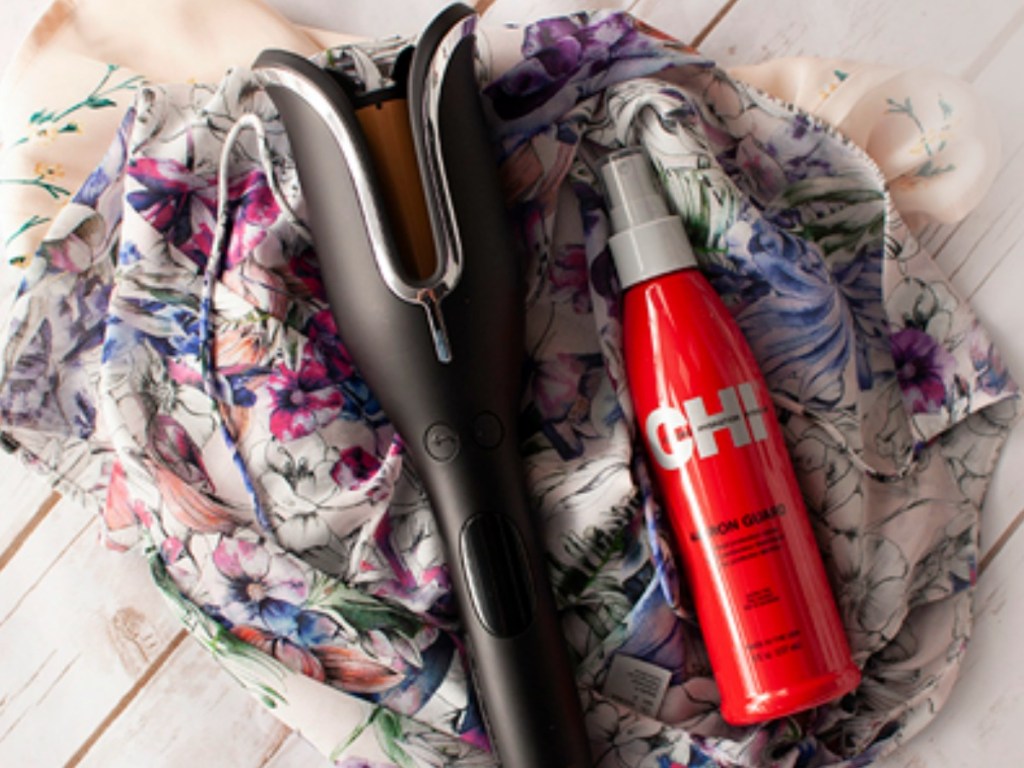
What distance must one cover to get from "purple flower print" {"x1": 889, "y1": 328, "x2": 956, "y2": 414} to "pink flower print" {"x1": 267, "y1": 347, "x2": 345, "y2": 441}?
30cm

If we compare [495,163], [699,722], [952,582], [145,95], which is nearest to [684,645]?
[699,722]

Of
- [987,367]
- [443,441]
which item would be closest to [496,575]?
[443,441]

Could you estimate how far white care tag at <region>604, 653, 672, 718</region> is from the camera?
52 cm

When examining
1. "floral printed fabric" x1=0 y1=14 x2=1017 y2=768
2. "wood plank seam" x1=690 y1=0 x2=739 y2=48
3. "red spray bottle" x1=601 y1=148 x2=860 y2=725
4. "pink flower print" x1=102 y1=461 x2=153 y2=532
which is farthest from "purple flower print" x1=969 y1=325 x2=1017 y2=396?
"pink flower print" x1=102 y1=461 x2=153 y2=532

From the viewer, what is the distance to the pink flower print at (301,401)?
52 centimetres

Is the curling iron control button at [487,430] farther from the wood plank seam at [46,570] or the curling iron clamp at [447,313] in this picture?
the wood plank seam at [46,570]

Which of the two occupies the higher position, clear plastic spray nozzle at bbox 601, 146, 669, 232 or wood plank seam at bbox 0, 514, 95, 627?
clear plastic spray nozzle at bbox 601, 146, 669, 232

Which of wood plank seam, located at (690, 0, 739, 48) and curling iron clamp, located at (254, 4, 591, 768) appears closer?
curling iron clamp, located at (254, 4, 591, 768)

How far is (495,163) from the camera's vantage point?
519 millimetres

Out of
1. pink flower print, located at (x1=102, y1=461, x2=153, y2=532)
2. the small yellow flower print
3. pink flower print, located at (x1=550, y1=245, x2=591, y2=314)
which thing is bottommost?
pink flower print, located at (x1=102, y1=461, x2=153, y2=532)

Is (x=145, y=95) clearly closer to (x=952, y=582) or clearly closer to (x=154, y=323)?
(x=154, y=323)

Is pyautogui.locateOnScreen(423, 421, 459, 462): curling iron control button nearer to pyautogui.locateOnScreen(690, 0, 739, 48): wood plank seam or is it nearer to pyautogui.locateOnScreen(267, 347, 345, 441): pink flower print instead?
pyautogui.locateOnScreen(267, 347, 345, 441): pink flower print

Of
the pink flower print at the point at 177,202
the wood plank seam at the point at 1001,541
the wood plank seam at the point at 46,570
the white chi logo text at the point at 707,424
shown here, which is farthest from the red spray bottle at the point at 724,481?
the wood plank seam at the point at 46,570

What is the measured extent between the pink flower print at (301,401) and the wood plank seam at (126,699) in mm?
151
